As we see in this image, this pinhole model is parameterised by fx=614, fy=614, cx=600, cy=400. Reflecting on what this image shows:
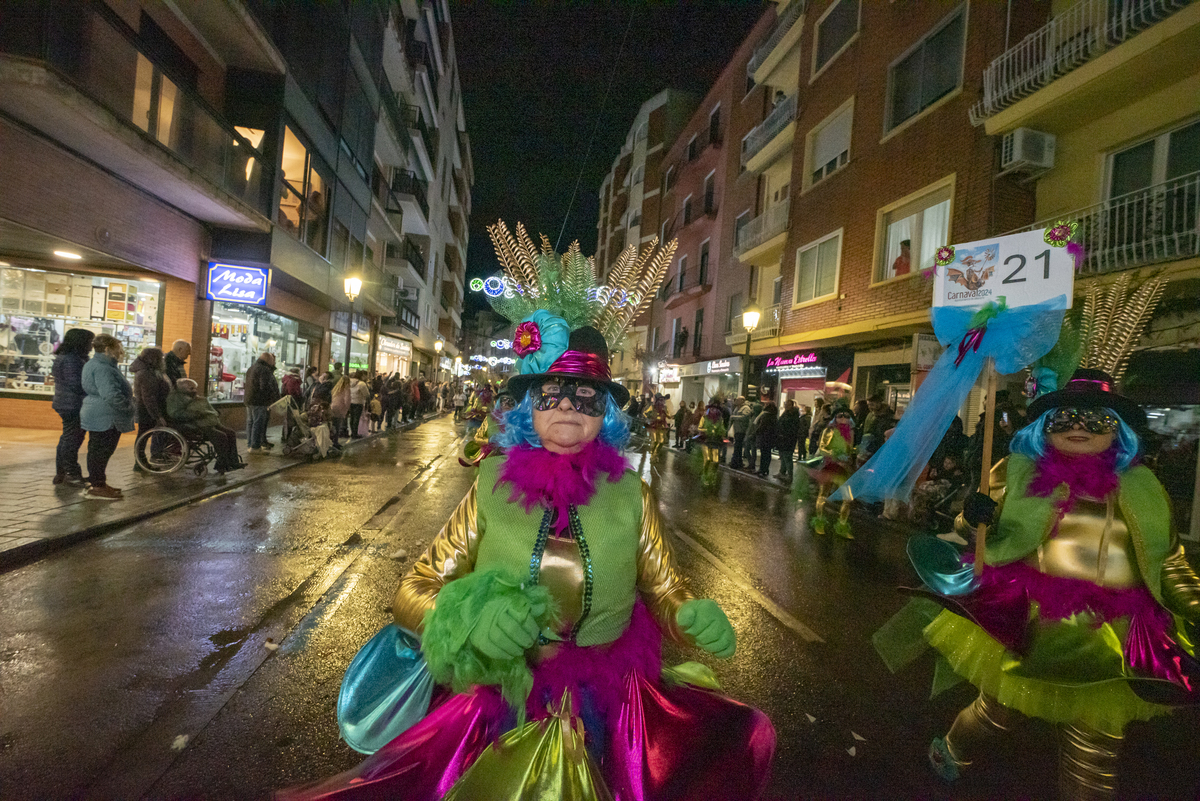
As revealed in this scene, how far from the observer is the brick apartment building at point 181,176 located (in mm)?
8336

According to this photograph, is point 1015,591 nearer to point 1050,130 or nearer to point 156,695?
point 156,695

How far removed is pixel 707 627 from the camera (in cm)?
161

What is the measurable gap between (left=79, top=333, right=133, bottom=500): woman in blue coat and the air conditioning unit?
13509 millimetres

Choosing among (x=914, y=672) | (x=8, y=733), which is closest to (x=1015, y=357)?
(x=914, y=672)

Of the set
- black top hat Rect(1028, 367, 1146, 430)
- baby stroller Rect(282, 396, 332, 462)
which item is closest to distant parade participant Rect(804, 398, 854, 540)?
black top hat Rect(1028, 367, 1146, 430)

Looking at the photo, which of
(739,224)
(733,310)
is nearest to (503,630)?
(733,310)

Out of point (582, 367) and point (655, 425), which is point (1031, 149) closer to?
point (655, 425)

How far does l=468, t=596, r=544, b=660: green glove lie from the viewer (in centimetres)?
133

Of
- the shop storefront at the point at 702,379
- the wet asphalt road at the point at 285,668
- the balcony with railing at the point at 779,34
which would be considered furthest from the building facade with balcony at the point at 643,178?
the wet asphalt road at the point at 285,668

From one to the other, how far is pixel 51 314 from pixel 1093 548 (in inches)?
641

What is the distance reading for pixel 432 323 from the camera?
4231 centimetres

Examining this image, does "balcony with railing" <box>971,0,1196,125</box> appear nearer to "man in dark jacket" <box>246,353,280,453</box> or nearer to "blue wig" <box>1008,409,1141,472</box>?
"blue wig" <box>1008,409,1141,472</box>

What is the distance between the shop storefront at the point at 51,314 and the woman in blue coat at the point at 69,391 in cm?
598

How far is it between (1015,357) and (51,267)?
15579 mm
